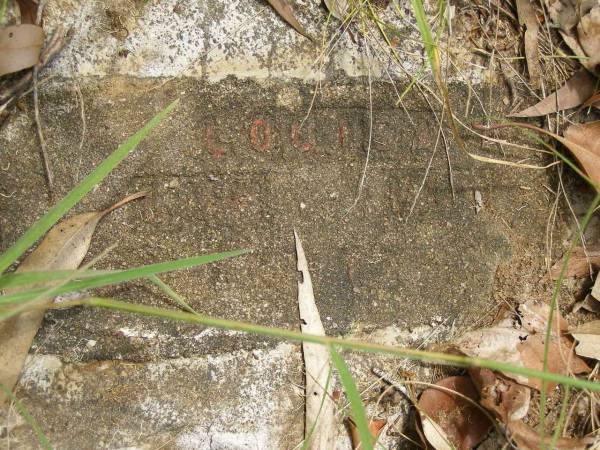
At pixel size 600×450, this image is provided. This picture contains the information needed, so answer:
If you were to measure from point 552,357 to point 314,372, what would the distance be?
26.7 inches

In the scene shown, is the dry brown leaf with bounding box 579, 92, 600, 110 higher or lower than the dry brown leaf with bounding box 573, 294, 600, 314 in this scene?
higher

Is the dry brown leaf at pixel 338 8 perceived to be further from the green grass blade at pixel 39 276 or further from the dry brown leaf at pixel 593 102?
the green grass blade at pixel 39 276

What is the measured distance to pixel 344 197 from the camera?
158 centimetres

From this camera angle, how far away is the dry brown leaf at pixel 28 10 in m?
1.42

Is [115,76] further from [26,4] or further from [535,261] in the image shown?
[535,261]

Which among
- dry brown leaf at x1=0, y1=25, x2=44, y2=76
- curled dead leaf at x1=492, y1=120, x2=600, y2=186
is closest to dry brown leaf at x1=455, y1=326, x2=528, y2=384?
curled dead leaf at x1=492, y1=120, x2=600, y2=186

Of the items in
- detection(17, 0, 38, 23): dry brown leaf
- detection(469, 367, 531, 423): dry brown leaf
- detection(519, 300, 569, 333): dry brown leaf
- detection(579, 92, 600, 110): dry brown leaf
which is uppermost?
detection(17, 0, 38, 23): dry brown leaf

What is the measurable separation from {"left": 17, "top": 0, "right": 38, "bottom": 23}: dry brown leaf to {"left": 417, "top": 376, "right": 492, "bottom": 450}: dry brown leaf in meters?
1.39

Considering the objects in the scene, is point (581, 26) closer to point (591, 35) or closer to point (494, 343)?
point (591, 35)

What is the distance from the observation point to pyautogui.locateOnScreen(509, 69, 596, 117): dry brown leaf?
1712 mm

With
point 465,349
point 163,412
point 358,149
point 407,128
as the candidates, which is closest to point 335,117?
point 358,149

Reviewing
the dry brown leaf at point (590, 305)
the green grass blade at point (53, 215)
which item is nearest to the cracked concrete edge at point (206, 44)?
the green grass blade at point (53, 215)

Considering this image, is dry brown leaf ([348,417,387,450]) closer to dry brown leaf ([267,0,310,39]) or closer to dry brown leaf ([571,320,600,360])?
dry brown leaf ([571,320,600,360])

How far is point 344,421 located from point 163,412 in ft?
1.56
